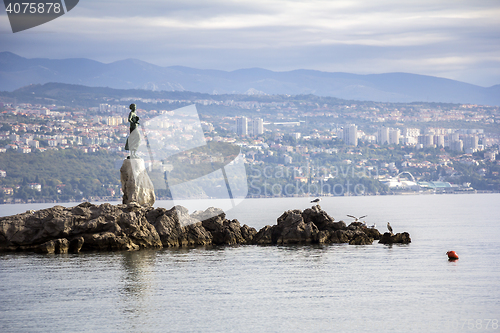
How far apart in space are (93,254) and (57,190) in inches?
3172

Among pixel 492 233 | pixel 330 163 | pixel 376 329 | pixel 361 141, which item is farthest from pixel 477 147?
pixel 376 329

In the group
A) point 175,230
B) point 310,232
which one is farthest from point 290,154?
point 175,230

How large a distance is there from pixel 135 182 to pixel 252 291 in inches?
524

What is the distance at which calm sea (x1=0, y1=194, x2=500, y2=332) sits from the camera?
1591 cm

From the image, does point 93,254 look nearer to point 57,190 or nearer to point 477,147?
point 57,190

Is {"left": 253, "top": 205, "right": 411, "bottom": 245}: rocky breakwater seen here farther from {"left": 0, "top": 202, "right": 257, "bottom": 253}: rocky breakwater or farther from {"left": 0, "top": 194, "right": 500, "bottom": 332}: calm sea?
{"left": 0, "top": 202, "right": 257, "bottom": 253}: rocky breakwater

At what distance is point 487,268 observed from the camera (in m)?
24.8

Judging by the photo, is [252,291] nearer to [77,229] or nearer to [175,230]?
[175,230]

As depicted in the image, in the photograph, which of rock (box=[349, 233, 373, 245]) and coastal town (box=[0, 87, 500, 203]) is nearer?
rock (box=[349, 233, 373, 245])

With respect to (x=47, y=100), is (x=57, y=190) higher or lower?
lower

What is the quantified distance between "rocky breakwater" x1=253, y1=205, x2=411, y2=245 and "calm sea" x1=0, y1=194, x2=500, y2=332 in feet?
8.83

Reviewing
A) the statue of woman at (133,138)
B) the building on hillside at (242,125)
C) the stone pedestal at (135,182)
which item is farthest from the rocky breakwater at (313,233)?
the building on hillside at (242,125)

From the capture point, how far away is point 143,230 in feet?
98.3

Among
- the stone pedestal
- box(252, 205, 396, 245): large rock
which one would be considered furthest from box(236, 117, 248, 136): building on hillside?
the stone pedestal
